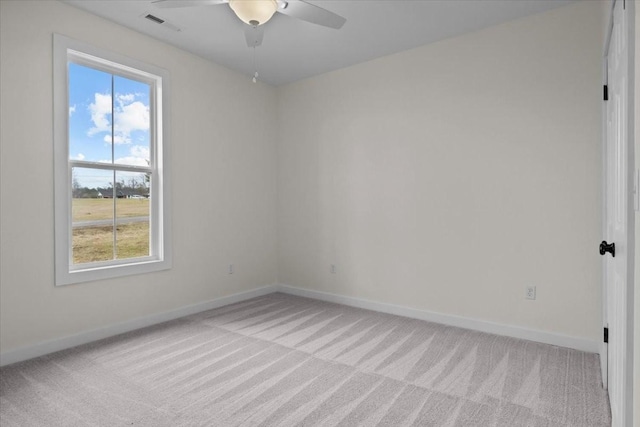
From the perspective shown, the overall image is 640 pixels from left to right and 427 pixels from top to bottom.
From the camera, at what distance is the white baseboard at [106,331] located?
104 inches

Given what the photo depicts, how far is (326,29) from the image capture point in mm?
3244

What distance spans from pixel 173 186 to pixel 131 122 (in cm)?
72

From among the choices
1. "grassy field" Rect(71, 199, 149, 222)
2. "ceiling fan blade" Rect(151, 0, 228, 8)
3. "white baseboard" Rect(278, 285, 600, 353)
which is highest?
"ceiling fan blade" Rect(151, 0, 228, 8)

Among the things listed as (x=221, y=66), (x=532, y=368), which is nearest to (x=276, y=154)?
(x=221, y=66)

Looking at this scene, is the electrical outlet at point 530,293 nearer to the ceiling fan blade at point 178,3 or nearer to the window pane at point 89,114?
the ceiling fan blade at point 178,3

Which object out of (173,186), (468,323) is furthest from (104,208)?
(468,323)

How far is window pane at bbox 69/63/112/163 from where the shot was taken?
10.0 feet

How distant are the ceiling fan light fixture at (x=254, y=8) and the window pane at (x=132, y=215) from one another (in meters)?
2.05

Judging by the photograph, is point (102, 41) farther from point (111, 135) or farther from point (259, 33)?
point (259, 33)

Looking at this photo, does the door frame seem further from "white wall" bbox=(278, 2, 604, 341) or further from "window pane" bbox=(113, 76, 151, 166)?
"window pane" bbox=(113, 76, 151, 166)

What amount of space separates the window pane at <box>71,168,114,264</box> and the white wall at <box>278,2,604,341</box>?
2204 millimetres

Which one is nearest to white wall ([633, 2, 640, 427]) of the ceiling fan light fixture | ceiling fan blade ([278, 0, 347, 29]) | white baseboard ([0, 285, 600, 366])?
ceiling fan blade ([278, 0, 347, 29])

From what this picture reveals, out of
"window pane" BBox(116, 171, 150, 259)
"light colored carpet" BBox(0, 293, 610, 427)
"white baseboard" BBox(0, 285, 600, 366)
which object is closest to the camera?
"light colored carpet" BBox(0, 293, 610, 427)

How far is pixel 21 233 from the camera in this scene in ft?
8.70
